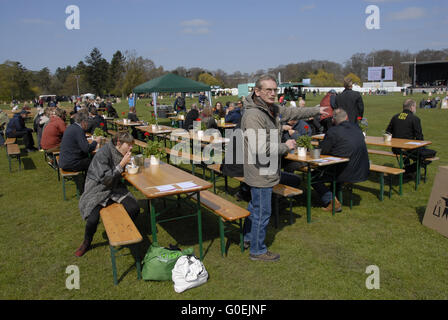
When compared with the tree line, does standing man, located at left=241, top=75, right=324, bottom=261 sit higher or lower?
lower

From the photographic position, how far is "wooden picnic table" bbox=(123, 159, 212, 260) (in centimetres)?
332

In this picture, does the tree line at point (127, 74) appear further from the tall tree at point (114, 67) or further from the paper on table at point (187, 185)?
the paper on table at point (187, 185)

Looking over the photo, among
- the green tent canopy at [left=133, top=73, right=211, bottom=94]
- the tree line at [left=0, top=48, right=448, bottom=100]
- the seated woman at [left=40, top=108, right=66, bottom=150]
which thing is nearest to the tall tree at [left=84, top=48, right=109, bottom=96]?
the tree line at [left=0, top=48, right=448, bottom=100]

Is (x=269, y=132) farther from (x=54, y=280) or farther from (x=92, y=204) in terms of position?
(x=54, y=280)

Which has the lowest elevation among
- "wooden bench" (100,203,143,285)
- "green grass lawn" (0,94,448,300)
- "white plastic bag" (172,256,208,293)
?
"green grass lawn" (0,94,448,300)

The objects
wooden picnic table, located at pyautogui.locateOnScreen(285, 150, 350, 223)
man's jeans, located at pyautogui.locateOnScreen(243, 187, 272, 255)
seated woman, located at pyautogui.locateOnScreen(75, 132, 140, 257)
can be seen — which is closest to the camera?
man's jeans, located at pyautogui.locateOnScreen(243, 187, 272, 255)

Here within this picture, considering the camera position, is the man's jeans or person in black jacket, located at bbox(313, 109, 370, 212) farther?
person in black jacket, located at bbox(313, 109, 370, 212)

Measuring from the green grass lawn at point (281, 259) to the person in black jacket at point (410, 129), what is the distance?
0.93m

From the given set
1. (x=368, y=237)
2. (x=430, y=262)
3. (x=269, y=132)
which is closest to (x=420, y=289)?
(x=430, y=262)

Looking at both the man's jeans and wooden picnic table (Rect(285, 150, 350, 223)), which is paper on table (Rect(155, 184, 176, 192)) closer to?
the man's jeans

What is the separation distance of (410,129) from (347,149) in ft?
7.87

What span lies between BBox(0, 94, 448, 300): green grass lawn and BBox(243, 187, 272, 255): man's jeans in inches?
7.7

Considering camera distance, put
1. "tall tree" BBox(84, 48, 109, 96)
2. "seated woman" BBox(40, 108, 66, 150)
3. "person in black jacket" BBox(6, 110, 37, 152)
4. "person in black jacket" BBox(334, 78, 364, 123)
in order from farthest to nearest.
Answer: "tall tree" BBox(84, 48, 109, 96) → "person in black jacket" BBox(6, 110, 37, 152) → "seated woman" BBox(40, 108, 66, 150) → "person in black jacket" BBox(334, 78, 364, 123)

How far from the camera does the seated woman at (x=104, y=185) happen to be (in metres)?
3.81
